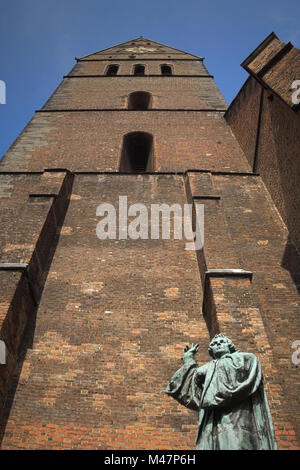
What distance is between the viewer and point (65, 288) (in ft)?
21.9

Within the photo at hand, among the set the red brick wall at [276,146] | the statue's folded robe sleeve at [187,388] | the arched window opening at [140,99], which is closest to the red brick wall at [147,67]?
the arched window opening at [140,99]

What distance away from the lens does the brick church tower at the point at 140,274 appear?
16.5 ft

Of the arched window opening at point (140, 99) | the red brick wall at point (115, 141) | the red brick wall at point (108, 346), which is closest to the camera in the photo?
the red brick wall at point (108, 346)

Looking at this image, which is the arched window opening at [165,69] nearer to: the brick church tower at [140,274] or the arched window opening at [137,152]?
the arched window opening at [137,152]

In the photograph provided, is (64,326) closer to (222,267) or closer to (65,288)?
(65,288)

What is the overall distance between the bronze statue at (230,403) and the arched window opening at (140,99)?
Result: 45.5 feet

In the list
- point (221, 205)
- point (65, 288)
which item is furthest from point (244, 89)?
point (65, 288)

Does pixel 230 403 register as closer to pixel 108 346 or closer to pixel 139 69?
pixel 108 346

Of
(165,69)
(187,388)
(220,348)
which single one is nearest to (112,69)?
(165,69)

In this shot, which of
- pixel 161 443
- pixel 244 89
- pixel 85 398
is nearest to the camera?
pixel 161 443

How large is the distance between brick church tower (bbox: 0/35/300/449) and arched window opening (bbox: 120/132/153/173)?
160 millimetres

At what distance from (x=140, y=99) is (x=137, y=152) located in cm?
424

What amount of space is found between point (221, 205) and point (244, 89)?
4974 mm

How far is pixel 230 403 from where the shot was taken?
2.96 m
